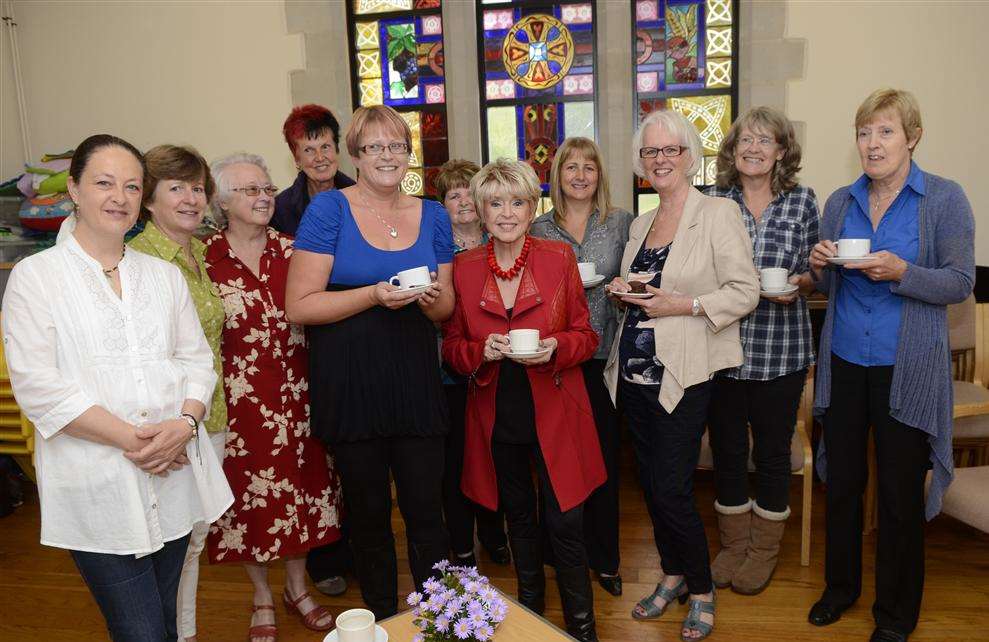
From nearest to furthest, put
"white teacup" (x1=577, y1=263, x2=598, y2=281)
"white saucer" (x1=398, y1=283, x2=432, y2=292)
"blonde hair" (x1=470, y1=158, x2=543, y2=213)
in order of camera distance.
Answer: "white saucer" (x1=398, y1=283, x2=432, y2=292), "blonde hair" (x1=470, y1=158, x2=543, y2=213), "white teacup" (x1=577, y1=263, x2=598, y2=281)

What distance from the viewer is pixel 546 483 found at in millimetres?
2088

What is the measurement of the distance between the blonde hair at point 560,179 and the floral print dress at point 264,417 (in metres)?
0.94

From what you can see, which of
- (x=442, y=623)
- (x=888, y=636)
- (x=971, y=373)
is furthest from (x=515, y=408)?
(x=971, y=373)

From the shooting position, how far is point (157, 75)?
15.5 feet

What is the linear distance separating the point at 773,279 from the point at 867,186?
1.26 feet

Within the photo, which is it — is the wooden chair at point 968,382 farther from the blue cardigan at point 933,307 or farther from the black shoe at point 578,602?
the black shoe at point 578,602

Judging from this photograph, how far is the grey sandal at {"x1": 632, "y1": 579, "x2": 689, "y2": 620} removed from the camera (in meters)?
2.38

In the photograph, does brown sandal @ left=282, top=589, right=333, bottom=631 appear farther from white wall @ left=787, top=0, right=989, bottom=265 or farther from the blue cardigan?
white wall @ left=787, top=0, right=989, bottom=265

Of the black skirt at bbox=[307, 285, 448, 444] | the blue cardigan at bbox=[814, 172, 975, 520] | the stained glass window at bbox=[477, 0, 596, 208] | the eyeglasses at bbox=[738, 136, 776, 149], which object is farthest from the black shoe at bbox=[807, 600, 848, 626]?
the stained glass window at bbox=[477, 0, 596, 208]

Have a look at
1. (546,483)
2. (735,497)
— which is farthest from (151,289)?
(735,497)

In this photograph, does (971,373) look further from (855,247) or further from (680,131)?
(680,131)

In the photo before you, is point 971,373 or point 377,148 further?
point 971,373

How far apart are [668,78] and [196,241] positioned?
331 cm

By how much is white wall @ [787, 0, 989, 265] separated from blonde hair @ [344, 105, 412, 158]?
3.08 metres
